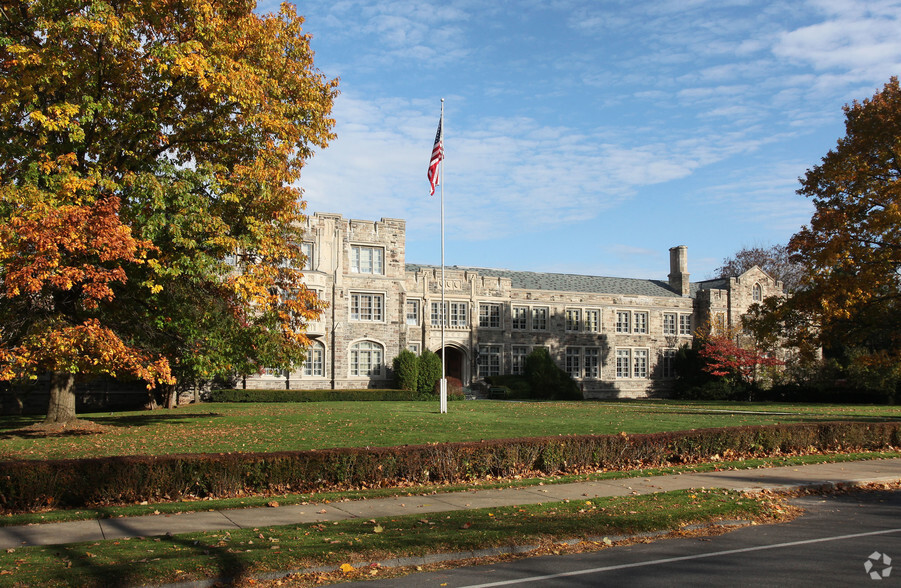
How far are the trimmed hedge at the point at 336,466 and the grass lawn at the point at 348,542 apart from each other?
2.60m

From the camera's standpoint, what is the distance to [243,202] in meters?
18.5

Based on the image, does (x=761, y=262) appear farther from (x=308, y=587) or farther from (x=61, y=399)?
(x=308, y=587)

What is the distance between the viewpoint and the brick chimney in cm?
5850

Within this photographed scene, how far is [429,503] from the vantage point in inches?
430

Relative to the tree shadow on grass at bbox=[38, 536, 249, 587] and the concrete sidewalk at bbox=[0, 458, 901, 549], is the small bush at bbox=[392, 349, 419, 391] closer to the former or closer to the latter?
Answer: the concrete sidewalk at bbox=[0, 458, 901, 549]

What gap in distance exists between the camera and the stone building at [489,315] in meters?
41.4

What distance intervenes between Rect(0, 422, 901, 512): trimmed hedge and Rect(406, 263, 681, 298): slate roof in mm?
34344

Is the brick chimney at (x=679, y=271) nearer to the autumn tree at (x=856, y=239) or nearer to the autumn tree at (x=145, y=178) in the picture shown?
the autumn tree at (x=856, y=239)

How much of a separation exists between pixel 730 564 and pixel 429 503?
181 inches

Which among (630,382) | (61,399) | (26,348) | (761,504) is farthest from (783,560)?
(630,382)

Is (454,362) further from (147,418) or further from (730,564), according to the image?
(730,564)


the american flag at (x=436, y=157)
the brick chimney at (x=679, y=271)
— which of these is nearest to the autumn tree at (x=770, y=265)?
the brick chimney at (x=679, y=271)

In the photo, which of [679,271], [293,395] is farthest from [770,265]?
[293,395]

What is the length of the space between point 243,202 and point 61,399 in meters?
7.87
